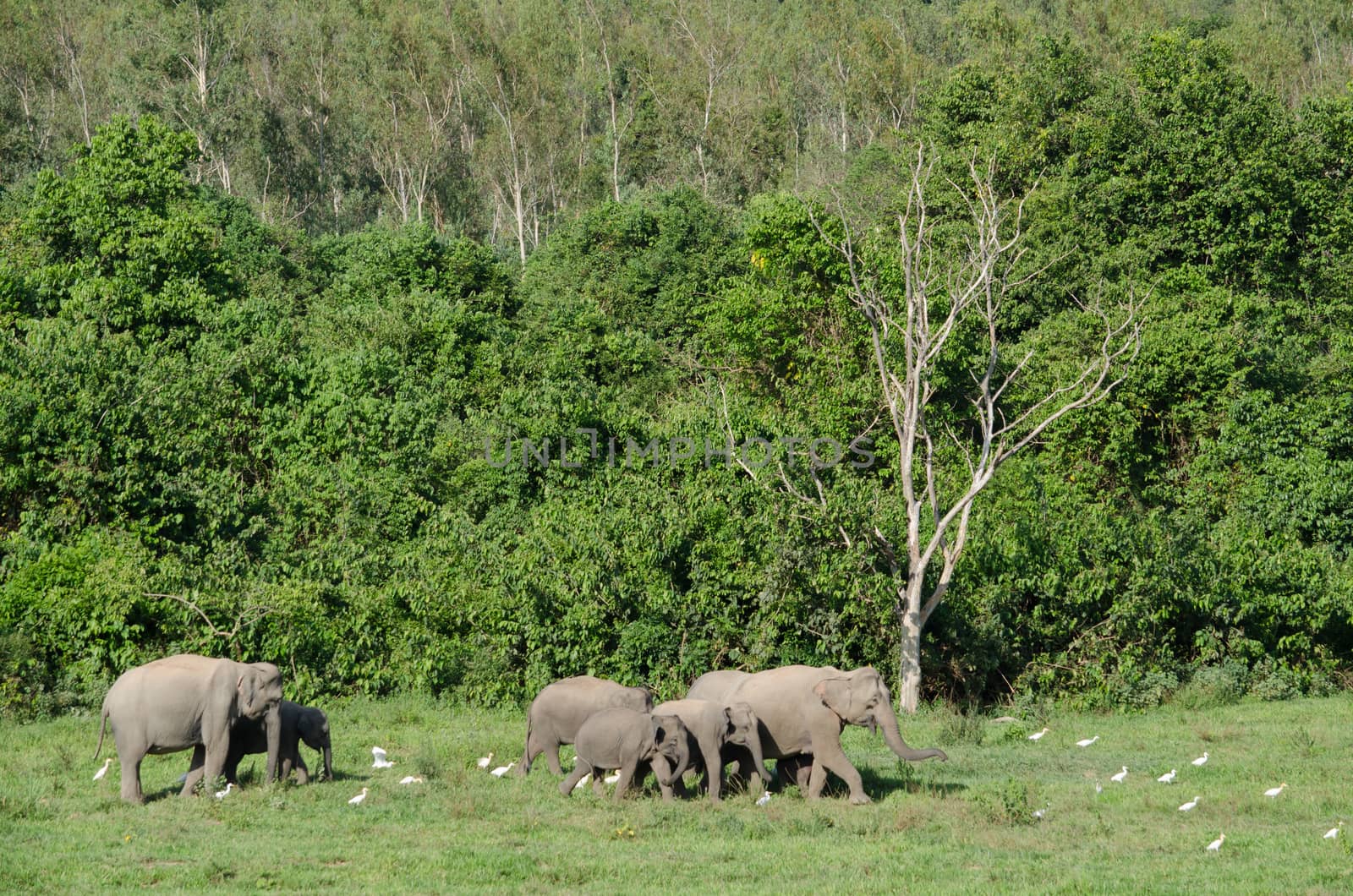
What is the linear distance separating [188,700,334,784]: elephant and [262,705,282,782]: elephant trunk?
0.13m

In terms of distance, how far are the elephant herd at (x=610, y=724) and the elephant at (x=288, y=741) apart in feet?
0.04

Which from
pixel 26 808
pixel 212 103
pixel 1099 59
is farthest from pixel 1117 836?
pixel 212 103

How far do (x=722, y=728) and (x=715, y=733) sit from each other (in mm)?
80

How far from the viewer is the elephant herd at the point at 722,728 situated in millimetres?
12734

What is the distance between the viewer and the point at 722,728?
12.9 metres

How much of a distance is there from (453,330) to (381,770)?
16.7 meters

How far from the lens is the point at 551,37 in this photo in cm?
6247

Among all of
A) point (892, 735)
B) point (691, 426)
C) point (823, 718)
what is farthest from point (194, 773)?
point (691, 426)

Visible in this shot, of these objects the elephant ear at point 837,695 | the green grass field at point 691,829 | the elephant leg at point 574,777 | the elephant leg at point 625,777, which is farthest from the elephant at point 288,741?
the elephant ear at point 837,695

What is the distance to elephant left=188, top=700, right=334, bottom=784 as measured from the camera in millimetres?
13195

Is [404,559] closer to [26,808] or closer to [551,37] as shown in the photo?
[26,808]

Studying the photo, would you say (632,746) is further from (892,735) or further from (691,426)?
(691,426)

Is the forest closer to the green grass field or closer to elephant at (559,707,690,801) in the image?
the green grass field

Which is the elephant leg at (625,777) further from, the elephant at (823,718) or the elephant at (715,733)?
the elephant at (823,718)
